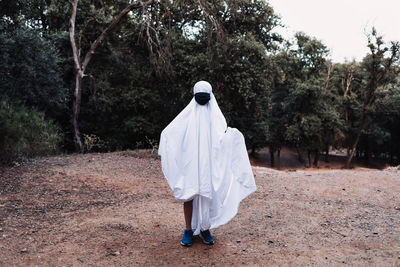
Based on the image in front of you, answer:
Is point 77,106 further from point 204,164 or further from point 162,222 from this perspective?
point 204,164

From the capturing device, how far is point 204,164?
11.5ft

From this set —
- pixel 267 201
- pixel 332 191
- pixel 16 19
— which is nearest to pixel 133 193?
pixel 267 201

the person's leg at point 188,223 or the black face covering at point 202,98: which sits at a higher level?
the black face covering at point 202,98

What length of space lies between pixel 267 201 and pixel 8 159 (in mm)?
5426

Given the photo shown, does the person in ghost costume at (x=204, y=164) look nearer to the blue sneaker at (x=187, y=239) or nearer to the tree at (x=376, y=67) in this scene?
the blue sneaker at (x=187, y=239)

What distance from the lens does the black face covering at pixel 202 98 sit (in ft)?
11.8

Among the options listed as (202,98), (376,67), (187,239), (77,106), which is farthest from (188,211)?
(376,67)

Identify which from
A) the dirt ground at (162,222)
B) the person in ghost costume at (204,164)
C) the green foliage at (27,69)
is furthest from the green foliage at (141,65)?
the person in ghost costume at (204,164)

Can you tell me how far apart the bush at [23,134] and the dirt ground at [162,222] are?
1.80 ft

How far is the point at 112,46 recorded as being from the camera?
15.3 metres

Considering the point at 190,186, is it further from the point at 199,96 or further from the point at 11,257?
the point at 11,257

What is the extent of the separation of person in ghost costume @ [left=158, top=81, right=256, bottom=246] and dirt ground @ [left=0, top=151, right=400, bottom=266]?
0.41 metres

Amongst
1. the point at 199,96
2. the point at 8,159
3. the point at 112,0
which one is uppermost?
the point at 112,0

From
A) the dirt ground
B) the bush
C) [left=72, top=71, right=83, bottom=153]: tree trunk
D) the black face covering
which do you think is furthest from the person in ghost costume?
[left=72, top=71, right=83, bottom=153]: tree trunk
